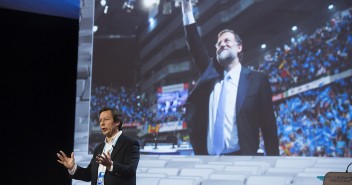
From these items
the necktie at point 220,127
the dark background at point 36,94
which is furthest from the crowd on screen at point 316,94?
the dark background at point 36,94

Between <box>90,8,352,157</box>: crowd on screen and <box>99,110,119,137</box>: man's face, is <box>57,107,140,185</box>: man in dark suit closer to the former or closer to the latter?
<box>99,110,119,137</box>: man's face

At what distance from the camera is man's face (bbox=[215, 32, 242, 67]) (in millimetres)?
4297

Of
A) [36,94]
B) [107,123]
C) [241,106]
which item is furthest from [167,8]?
[107,123]

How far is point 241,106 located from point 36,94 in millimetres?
2333

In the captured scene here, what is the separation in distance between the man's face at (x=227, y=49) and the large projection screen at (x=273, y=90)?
4.5 inches

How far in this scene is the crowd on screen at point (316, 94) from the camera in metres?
3.80

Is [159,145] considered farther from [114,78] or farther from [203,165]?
[114,78]

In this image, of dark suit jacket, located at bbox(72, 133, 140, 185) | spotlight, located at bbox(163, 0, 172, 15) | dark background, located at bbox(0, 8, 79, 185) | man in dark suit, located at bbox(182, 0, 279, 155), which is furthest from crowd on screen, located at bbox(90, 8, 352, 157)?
dark background, located at bbox(0, 8, 79, 185)

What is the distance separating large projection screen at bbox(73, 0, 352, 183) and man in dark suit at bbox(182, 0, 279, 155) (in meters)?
0.09

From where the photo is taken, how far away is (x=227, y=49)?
432cm

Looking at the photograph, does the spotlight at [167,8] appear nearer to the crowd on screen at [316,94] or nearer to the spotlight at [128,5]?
the spotlight at [128,5]

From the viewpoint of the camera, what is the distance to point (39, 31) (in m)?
4.90

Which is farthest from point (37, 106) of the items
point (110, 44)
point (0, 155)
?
point (110, 44)

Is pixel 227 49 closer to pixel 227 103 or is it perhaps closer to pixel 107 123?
pixel 227 103
